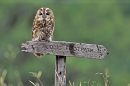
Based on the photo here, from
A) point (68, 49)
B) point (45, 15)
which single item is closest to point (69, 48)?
point (68, 49)

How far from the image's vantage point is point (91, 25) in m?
29.5

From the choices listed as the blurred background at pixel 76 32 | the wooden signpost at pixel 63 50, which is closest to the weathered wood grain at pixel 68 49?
the wooden signpost at pixel 63 50

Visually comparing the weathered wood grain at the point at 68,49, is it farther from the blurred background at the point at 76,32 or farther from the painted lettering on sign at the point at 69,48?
the blurred background at the point at 76,32

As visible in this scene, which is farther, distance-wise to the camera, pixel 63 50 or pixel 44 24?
pixel 44 24

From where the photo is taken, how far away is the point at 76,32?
94.5 feet

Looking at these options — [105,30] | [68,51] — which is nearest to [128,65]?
[105,30]

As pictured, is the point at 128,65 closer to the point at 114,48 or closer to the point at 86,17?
the point at 114,48

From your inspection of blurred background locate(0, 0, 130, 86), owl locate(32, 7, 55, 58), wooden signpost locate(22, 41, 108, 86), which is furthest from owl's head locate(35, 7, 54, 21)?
blurred background locate(0, 0, 130, 86)

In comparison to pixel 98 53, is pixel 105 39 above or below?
below

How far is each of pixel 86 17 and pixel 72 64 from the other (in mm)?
4201

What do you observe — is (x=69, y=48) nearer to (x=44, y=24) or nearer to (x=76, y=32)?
(x=44, y=24)

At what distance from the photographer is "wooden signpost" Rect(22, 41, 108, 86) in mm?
5035

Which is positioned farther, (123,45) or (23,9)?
(23,9)

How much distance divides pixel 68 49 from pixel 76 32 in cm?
2356
